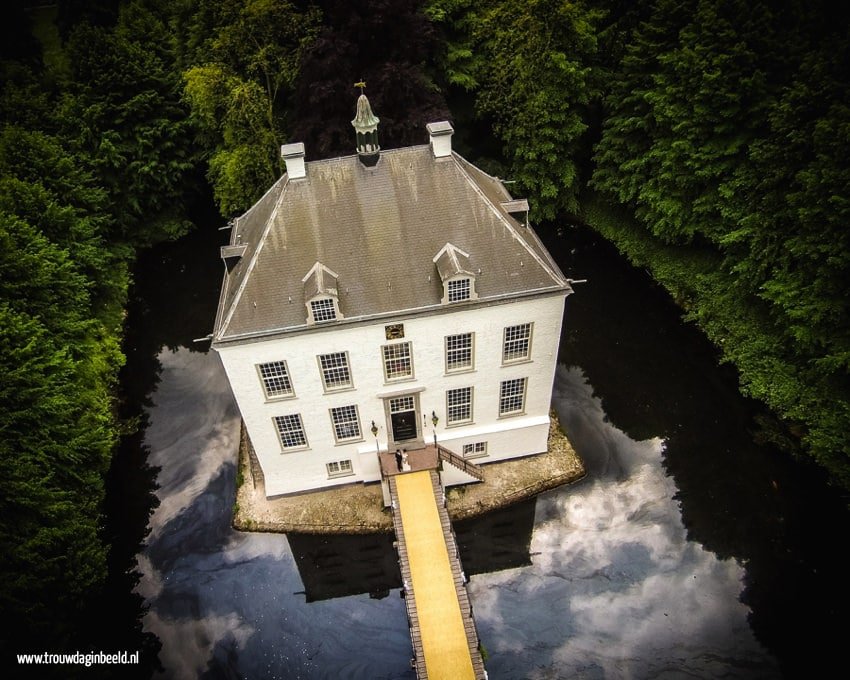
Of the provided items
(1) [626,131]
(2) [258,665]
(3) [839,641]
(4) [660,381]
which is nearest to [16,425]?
(2) [258,665]

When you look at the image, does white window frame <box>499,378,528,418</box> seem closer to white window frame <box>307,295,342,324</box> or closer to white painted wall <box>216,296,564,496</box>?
white painted wall <box>216,296,564,496</box>

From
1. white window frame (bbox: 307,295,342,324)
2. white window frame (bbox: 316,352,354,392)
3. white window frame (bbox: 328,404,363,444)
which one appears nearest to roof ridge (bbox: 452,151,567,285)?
white window frame (bbox: 307,295,342,324)

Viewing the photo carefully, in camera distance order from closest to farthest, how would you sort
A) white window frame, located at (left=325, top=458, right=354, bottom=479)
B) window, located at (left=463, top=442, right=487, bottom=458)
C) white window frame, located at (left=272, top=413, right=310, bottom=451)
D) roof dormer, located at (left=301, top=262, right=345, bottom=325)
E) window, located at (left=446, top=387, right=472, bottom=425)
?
1. roof dormer, located at (left=301, top=262, right=345, bottom=325)
2. white window frame, located at (left=272, top=413, right=310, bottom=451)
3. window, located at (left=446, top=387, right=472, bottom=425)
4. white window frame, located at (left=325, top=458, right=354, bottom=479)
5. window, located at (left=463, top=442, right=487, bottom=458)

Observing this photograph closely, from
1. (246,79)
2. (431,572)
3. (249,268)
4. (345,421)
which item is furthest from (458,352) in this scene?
(246,79)

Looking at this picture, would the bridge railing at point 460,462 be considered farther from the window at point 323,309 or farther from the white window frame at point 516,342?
the window at point 323,309

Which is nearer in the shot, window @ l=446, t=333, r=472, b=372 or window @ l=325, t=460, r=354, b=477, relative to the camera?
window @ l=446, t=333, r=472, b=372

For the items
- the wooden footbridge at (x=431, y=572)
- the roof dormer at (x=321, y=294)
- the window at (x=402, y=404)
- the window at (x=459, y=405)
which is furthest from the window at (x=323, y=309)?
the wooden footbridge at (x=431, y=572)

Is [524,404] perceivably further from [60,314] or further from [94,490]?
[60,314]
